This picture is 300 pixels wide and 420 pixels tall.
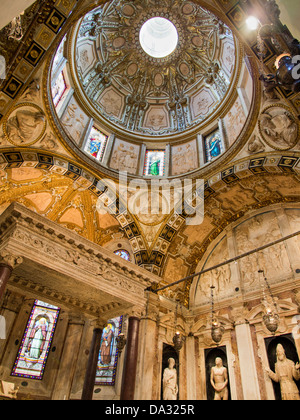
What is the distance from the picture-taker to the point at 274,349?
10109 mm

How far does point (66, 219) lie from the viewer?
47.2ft

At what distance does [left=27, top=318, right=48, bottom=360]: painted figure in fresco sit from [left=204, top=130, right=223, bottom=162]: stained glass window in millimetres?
11185

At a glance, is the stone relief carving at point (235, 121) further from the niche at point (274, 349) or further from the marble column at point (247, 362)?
the niche at point (274, 349)

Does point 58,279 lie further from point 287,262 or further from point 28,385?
point 287,262

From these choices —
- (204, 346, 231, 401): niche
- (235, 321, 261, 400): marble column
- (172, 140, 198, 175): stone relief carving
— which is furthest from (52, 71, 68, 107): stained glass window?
(204, 346, 231, 401): niche

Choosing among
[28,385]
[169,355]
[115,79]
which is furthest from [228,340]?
[115,79]

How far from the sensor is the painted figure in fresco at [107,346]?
12438mm

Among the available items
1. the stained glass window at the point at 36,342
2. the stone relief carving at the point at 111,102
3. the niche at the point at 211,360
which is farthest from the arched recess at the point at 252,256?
the stone relief carving at the point at 111,102

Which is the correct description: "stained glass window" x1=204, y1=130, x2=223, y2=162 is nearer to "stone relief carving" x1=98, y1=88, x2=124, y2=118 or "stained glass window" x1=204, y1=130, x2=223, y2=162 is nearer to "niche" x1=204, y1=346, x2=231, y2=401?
"stone relief carving" x1=98, y1=88, x2=124, y2=118

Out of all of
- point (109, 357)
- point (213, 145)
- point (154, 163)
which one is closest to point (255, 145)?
point (213, 145)

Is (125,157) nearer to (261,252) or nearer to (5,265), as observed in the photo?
(261,252)

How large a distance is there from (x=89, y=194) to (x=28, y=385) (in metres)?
8.61

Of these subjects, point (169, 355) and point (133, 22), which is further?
point (133, 22)

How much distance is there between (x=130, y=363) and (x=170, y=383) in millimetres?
2716
